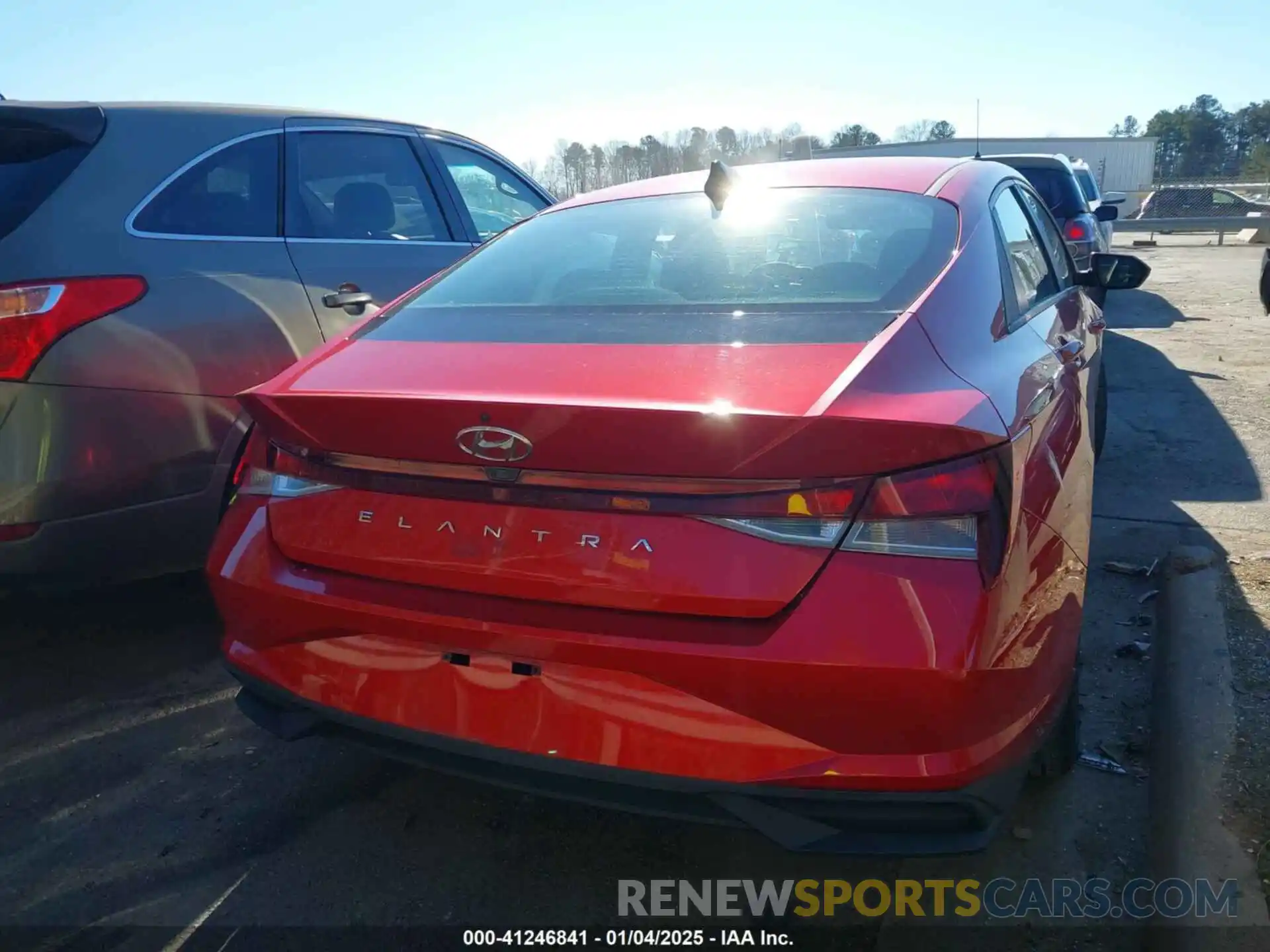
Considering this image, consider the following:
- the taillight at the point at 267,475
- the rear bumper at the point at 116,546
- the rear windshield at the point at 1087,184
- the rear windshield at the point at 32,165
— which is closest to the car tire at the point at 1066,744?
the taillight at the point at 267,475

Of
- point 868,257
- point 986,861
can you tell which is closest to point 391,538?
point 868,257

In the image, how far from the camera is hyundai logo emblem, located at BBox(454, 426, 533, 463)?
1.87 metres

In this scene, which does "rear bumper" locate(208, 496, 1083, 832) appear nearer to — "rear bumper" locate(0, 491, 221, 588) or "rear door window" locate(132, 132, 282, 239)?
"rear bumper" locate(0, 491, 221, 588)

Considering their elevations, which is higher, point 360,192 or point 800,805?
point 360,192

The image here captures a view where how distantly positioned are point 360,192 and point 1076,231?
6887 mm

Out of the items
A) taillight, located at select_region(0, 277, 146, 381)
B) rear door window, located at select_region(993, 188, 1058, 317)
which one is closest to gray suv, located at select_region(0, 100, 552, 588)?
taillight, located at select_region(0, 277, 146, 381)

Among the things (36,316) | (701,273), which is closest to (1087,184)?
(701,273)

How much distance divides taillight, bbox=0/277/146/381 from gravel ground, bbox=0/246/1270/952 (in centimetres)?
108

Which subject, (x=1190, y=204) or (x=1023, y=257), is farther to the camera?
(x=1190, y=204)

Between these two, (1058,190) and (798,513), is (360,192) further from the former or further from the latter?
(1058,190)

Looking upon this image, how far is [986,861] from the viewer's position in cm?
238

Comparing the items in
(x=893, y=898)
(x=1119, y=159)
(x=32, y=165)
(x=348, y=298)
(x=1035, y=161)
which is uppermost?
(x=1119, y=159)

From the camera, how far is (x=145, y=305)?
312cm

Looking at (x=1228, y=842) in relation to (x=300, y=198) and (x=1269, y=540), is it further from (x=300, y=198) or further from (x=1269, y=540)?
(x=300, y=198)
